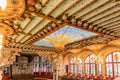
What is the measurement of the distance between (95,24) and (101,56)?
8.87 meters

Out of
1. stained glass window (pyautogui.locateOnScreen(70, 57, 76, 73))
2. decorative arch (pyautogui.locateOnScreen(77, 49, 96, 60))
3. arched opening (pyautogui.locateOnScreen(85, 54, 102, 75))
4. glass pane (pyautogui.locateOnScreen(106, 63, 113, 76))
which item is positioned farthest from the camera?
stained glass window (pyautogui.locateOnScreen(70, 57, 76, 73))

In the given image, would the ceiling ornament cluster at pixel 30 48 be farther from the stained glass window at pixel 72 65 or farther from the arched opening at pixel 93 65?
the stained glass window at pixel 72 65

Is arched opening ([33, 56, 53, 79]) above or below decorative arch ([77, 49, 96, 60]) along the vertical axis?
below

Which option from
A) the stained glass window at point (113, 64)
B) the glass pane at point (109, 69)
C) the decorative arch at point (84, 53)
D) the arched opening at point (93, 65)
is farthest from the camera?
the decorative arch at point (84, 53)

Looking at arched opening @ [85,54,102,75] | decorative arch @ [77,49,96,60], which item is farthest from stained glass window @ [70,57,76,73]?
arched opening @ [85,54,102,75]

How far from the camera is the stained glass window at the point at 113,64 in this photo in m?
14.6

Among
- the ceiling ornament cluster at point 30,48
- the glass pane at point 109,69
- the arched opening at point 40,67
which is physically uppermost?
the ceiling ornament cluster at point 30,48

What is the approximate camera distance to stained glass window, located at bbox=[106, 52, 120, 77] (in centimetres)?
1456

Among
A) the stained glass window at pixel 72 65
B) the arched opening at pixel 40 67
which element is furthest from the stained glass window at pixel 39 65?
the stained glass window at pixel 72 65

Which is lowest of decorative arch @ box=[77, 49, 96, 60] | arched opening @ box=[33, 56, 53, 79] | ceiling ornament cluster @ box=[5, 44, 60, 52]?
arched opening @ box=[33, 56, 53, 79]

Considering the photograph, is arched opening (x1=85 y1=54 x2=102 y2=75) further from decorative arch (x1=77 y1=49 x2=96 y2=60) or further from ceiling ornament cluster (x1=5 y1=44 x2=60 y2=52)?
ceiling ornament cluster (x1=5 y1=44 x2=60 y2=52)

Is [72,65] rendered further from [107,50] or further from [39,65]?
[39,65]

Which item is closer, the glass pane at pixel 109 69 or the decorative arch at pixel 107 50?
the decorative arch at pixel 107 50

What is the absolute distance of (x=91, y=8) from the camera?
4902mm
